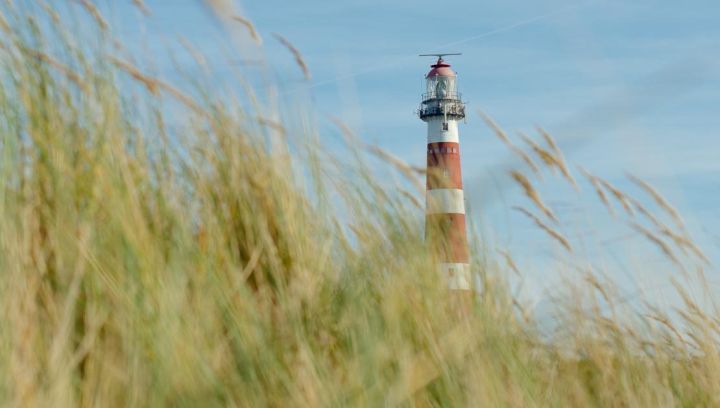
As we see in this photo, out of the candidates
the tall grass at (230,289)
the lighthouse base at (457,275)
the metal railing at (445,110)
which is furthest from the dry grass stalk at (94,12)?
the metal railing at (445,110)

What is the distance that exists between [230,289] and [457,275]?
1.94ft

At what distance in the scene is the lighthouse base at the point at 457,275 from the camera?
6.65ft

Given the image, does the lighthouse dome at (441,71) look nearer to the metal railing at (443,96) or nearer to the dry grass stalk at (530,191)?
the metal railing at (443,96)

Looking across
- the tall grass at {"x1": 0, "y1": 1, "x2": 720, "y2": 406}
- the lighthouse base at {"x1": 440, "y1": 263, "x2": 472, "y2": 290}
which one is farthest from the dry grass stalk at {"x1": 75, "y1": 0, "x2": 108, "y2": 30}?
the lighthouse base at {"x1": 440, "y1": 263, "x2": 472, "y2": 290}

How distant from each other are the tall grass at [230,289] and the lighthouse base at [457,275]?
4 cm

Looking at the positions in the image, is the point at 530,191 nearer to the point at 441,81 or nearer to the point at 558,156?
the point at 558,156

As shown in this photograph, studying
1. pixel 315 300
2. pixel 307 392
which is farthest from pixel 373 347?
pixel 315 300

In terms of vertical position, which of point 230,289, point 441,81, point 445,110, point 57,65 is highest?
point 441,81

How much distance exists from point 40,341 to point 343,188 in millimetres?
782

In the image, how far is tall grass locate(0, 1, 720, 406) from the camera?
4.84ft

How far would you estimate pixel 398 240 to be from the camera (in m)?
2.00

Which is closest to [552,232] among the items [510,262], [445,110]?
[510,262]

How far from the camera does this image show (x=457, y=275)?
2.09 metres

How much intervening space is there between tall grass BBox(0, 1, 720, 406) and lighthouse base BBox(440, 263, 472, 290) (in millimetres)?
39
